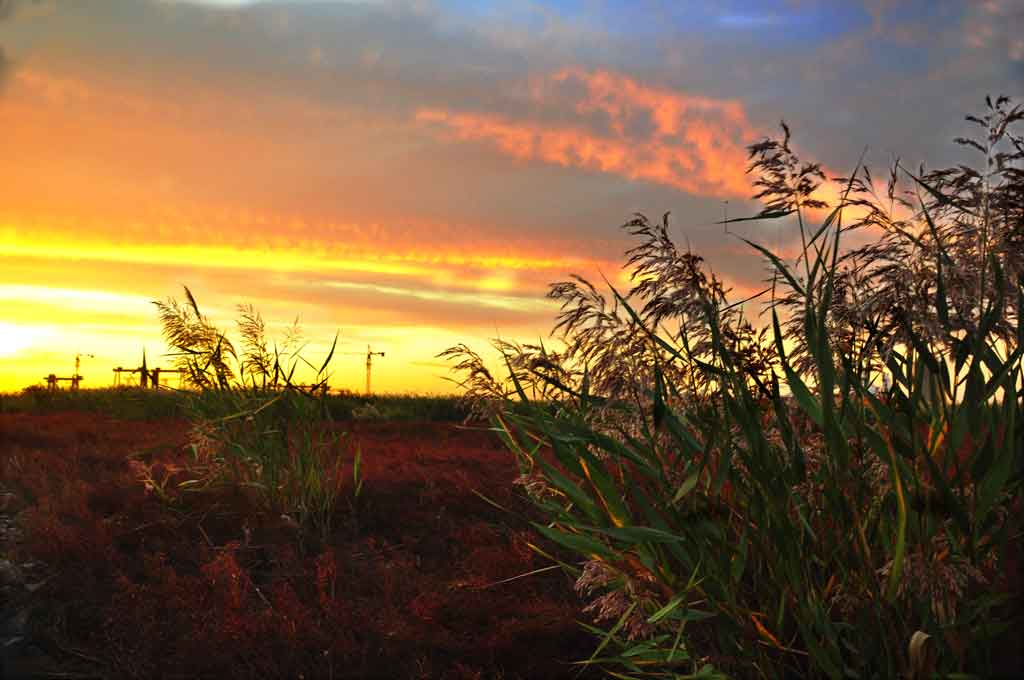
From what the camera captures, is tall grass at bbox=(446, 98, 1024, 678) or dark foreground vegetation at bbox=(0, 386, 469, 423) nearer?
tall grass at bbox=(446, 98, 1024, 678)

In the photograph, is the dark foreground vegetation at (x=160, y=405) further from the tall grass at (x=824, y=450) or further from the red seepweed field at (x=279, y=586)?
the tall grass at (x=824, y=450)

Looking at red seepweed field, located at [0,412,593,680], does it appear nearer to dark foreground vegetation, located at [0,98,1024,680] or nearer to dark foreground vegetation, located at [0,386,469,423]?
dark foreground vegetation, located at [0,98,1024,680]

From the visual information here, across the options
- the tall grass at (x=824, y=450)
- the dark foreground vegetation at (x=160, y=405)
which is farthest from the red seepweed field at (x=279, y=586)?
the dark foreground vegetation at (x=160, y=405)

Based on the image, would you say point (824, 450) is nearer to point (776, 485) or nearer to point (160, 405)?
point (776, 485)

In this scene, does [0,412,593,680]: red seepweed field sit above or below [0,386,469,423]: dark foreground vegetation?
below

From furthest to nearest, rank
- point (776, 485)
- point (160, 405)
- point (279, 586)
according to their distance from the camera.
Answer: point (160, 405) → point (279, 586) → point (776, 485)

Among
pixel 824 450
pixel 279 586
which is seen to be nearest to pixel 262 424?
pixel 279 586

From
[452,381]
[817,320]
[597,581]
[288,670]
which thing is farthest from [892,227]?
[288,670]

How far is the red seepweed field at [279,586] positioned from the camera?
504 centimetres

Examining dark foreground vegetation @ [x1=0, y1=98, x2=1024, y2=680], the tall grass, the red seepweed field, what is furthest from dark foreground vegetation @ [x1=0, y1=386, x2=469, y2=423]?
the tall grass

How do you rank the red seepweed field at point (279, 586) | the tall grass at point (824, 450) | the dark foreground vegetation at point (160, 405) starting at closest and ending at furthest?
the tall grass at point (824, 450) → the red seepweed field at point (279, 586) → the dark foreground vegetation at point (160, 405)

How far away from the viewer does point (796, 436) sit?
11.0 feet

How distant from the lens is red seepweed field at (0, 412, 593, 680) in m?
5.04

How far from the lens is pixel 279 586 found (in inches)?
241
